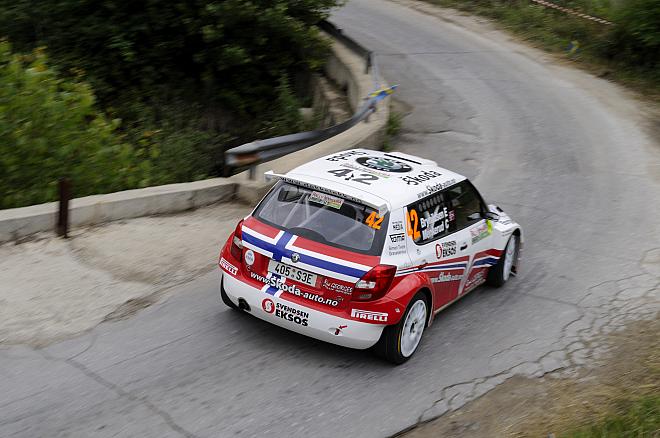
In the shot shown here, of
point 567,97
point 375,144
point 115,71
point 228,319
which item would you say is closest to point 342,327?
point 228,319

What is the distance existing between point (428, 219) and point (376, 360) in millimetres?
1447

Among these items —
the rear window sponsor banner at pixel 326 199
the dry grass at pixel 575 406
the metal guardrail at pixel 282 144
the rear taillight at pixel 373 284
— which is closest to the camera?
the dry grass at pixel 575 406

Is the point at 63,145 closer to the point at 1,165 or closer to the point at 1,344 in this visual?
the point at 1,165

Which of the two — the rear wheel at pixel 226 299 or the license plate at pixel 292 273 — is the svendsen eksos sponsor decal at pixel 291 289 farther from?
the rear wheel at pixel 226 299

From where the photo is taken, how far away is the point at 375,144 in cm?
1454

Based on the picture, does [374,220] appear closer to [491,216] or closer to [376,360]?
[376,360]

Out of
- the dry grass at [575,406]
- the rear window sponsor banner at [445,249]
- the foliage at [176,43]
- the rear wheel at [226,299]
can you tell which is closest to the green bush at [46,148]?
the rear wheel at [226,299]

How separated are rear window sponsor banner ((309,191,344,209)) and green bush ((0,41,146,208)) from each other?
503 cm

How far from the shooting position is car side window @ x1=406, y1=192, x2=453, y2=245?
764 centimetres

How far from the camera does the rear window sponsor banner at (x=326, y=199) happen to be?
295 inches

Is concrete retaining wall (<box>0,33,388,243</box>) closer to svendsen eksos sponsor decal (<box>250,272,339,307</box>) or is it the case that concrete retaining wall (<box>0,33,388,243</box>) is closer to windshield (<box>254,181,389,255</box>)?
windshield (<box>254,181,389,255</box>)

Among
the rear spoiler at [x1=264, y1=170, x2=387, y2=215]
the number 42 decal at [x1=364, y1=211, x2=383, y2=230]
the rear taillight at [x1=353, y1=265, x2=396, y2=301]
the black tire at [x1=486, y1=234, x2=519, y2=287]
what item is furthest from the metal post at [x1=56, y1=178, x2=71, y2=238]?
the black tire at [x1=486, y1=234, x2=519, y2=287]

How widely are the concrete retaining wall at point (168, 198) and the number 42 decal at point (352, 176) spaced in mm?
3718

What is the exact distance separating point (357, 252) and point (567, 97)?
46.4 ft
